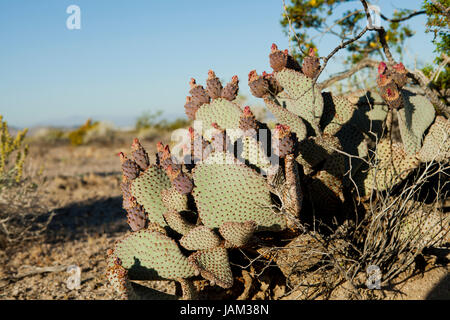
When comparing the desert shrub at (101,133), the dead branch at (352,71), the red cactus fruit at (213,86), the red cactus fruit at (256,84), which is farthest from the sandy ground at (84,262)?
the desert shrub at (101,133)

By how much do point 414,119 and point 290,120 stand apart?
1183mm

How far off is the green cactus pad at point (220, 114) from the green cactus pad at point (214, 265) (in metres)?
1.00

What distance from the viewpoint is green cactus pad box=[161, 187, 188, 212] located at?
2.92m

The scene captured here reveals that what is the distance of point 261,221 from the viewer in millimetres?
2789

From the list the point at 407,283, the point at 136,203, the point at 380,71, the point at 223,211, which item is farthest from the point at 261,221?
the point at 380,71

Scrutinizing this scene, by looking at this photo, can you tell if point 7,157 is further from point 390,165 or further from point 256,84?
point 390,165

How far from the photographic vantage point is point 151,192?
304cm

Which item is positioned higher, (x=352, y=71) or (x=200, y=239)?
(x=352, y=71)

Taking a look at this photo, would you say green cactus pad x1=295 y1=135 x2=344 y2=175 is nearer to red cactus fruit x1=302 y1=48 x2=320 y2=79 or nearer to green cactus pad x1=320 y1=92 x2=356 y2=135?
green cactus pad x1=320 y1=92 x2=356 y2=135

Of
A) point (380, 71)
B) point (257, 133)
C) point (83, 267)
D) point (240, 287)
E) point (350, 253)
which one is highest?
point (380, 71)

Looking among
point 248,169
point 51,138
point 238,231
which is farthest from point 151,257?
point 51,138

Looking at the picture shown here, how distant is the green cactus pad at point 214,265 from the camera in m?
2.62

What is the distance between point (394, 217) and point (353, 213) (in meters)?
0.45
